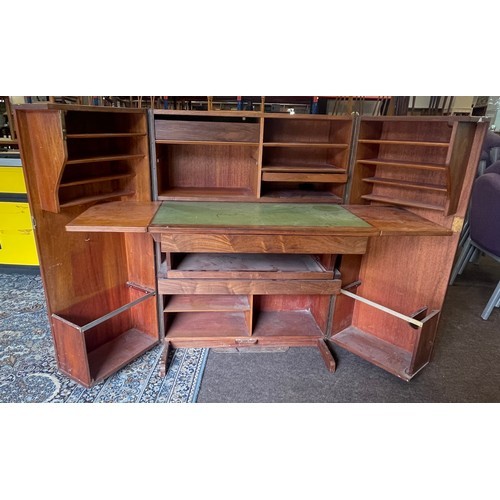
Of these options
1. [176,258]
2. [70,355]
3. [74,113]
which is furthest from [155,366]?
[74,113]

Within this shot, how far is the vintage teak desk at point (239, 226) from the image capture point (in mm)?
1802

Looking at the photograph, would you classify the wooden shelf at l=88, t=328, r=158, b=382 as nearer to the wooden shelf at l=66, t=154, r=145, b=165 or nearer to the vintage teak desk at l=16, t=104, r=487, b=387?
the vintage teak desk at l=16, t=104, r=487, b=387

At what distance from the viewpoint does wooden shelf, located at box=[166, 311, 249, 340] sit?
7.90ft

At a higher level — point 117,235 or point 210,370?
point 117,235

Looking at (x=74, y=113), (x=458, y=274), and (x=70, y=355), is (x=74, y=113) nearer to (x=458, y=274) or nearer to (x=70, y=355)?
(x=70, y=355)

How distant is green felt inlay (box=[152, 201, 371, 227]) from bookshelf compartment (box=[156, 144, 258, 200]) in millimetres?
168

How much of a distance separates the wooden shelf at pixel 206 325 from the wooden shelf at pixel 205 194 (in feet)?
2.88

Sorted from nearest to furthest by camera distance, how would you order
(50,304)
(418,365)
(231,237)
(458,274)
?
(231,237), (50,304), (418,365), (458,274)

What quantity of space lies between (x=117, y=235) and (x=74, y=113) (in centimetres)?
72

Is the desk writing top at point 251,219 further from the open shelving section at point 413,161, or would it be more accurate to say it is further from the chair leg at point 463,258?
the chair leg at point 463,258

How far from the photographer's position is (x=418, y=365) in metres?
2.12

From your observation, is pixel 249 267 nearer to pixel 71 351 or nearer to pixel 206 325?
pixel 206 325

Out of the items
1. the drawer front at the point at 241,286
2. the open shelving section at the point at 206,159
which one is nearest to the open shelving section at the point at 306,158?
the open shelving section at the point at 206,159

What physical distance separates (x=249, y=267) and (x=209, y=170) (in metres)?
0.76
